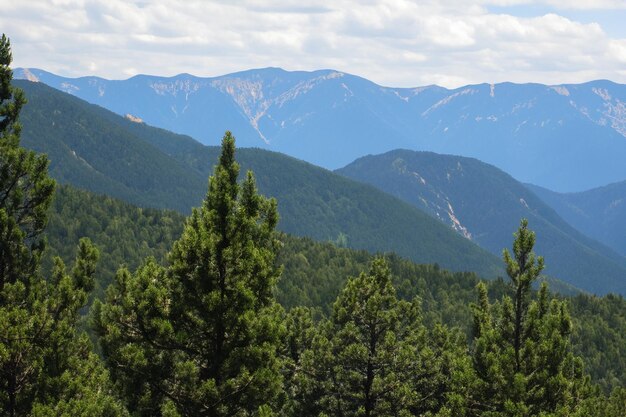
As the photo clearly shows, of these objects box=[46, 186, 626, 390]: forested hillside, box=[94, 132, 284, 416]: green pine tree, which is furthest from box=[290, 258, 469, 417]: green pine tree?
box=[46, 186, 626, 390]: forested hillside

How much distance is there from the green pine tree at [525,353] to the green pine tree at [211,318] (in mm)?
10779

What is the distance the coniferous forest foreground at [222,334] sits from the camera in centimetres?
2159

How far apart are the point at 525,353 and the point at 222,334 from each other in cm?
1390

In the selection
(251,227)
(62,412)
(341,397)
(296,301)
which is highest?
(251,227)

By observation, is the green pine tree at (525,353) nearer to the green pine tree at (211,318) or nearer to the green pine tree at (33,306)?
the green pine tree at (211,318)

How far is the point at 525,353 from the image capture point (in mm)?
28281

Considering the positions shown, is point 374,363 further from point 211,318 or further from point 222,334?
point 211,318

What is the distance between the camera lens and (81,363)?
2364 centimetres

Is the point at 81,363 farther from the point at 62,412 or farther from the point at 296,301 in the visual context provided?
the point at 296,301

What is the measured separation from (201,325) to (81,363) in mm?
5019

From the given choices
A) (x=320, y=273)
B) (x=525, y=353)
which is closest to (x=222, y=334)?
(x=525, y=353)

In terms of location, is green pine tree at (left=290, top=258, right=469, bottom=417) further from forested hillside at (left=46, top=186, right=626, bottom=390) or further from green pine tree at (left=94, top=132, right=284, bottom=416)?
forested hillside at (left=46, top=186, right=626, bottom=390)

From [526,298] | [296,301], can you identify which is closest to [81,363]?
[526,298]

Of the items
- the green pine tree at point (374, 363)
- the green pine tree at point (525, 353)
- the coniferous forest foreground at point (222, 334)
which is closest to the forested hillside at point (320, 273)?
the green pine tree at point (374, 363)
